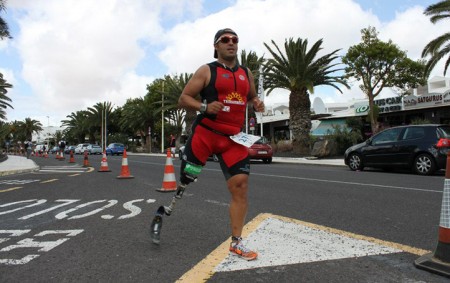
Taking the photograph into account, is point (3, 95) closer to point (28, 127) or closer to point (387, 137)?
point (387, 137)

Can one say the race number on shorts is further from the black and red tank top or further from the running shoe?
the running shoe

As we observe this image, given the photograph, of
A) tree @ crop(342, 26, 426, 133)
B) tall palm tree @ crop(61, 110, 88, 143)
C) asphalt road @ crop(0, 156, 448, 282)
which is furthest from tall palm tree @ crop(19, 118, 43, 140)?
asphalt road @ crop(0, 156, 448, 282)

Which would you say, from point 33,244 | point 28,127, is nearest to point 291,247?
point 33,244

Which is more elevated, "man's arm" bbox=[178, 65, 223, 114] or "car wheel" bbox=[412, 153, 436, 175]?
"man's arm" bbox=[178, 65, 223, 114]

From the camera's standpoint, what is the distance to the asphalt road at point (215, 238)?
9.82 ft

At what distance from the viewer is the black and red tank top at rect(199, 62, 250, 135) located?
345 cm

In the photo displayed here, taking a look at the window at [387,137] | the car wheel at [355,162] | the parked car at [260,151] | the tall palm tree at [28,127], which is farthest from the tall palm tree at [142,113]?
the tall palm tree at [28,127]

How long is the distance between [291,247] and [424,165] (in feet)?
32.5

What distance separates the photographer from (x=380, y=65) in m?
33.2

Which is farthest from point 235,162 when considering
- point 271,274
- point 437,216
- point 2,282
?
point 437,216

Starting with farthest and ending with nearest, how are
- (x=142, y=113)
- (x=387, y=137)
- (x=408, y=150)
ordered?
(x=142, y=113)
(x=387, y=137)
(x=408, y=150)

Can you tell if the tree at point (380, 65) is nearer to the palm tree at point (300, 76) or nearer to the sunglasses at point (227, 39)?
the palm tree at point (300, 76)

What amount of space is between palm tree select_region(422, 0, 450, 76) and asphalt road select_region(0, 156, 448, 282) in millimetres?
19206

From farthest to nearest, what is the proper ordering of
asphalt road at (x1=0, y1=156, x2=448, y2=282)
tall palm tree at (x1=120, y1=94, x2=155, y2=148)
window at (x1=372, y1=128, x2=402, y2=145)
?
tall palm tree at (x1=120, y1=94, x2=155, y2=148) < window at (x1=372, y1=128, x2=402, y2=145) < asphalt road at (x1=0, y1=156, x2=448, y2=282)
